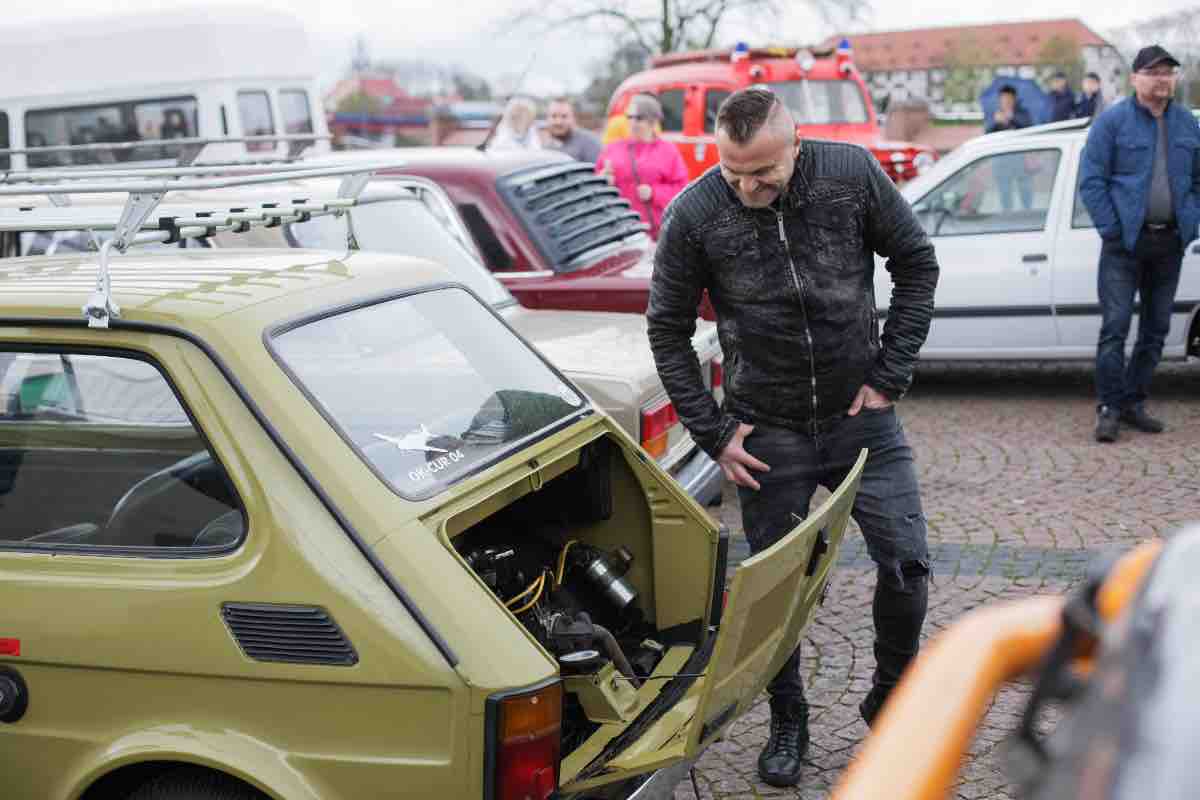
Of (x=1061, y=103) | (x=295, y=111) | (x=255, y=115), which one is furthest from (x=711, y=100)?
(x=255, y=115)

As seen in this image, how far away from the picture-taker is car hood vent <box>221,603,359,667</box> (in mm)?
2604

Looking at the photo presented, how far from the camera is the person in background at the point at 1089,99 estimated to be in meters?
16.0

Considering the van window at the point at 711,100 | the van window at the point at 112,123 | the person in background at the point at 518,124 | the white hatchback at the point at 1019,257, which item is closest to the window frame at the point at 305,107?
the van window at the point at 112,123

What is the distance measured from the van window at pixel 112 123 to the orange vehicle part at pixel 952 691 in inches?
475

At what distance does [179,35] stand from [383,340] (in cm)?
1040

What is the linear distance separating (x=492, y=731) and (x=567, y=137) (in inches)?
358

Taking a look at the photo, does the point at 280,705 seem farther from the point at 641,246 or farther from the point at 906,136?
the point at 906,136

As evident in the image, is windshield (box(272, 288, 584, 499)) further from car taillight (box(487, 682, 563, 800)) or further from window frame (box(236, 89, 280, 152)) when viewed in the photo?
window frame (box(236, 89, 280, 152))

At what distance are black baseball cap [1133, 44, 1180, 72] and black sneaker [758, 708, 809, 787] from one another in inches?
179

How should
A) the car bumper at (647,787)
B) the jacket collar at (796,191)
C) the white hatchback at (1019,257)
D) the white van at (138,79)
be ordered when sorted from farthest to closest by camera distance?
the white van at (138,79)
the white hatchback at (1019,257)
the jacket collar at (796,191)
the car bumper at (647,787)

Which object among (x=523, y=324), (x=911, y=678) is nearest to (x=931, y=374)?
(x=523, y=324)

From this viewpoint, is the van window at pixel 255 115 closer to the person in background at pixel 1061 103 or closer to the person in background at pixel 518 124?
the person in background at pixel 518 124

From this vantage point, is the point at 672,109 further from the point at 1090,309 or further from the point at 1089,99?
the point at 1090,309

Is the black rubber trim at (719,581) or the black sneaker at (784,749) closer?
the black rubber trim at (719,581)
